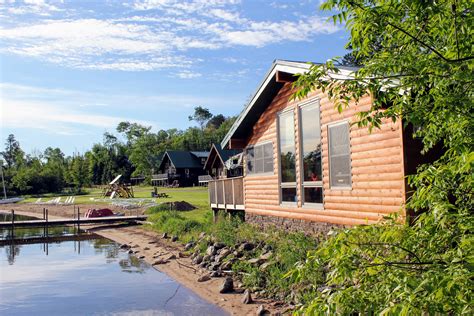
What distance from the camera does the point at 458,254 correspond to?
295cm

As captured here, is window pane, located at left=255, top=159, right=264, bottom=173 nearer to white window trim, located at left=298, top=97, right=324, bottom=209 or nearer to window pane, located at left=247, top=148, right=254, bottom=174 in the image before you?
window pane, located at left=247, top=148, right=254, bottom=174

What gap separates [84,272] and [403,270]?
44.8 ft

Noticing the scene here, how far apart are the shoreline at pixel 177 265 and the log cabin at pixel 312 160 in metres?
3.09

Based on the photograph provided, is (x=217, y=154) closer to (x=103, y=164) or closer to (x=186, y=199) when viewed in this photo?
(x=186, y=199)

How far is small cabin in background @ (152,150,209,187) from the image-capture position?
234 ft

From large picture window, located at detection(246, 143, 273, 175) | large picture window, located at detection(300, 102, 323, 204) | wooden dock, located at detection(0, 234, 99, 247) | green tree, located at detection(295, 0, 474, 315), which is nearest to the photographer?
green tree, located at detection(295, 0, 474, 315)

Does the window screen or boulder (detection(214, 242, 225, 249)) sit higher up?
the window screen

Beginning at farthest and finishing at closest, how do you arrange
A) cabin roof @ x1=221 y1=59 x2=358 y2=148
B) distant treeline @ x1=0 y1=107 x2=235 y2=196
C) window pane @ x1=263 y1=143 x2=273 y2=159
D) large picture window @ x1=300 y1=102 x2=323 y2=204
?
distant treeline @ x1=0 y1=107 x2=235 y2=196
window pane @ x1=263 y1=143 x2=273 y2=159
cabin roof @ x1=221 y1=59 x2=358 y2=148
large picture window @ x1=300 y1=102 x2=323 y2=204

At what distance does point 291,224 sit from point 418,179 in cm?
1065

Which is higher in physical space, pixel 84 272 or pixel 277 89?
pixel 277 89

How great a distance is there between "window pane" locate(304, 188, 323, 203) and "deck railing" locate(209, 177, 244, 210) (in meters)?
4.93

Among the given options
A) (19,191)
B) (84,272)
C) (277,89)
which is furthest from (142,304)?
(19,191)

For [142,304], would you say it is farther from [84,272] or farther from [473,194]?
[473,194]

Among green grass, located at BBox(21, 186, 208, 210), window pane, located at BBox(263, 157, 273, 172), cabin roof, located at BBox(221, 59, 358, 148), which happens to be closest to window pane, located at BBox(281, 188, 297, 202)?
window pane, located at BBox(263, 157, 273, 172)
